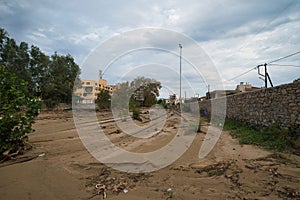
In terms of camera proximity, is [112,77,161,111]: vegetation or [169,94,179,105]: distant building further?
[169,94,179,105]: distant building

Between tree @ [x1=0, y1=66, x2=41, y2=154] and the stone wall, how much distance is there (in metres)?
8.00

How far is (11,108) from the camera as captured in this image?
4.78m

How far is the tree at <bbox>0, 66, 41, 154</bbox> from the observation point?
4730 mm

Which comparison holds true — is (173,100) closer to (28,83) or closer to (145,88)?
(145,88)

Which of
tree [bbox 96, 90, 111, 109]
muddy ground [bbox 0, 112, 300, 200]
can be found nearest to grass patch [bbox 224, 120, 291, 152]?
muddy ground [bbox 0, 112, 300, 200]

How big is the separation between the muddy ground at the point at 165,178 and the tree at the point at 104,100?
84.8 ft

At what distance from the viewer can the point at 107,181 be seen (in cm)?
329

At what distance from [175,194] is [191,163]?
1.52 m

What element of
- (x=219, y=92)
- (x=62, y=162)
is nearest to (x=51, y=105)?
(x=219, y=92)

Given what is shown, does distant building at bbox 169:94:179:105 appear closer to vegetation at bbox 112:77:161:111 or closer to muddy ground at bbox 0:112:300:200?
vegetation at bbox 112:77:161:111

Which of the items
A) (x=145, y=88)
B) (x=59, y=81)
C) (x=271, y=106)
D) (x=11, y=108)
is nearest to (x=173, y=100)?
(x=145, y=88)

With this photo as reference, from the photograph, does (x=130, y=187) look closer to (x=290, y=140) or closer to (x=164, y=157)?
(x=164, y=157)

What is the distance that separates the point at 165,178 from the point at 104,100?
2838 cm

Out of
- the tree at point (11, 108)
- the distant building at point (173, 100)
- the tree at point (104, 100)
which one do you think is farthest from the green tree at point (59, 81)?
the distant building at point (173, 100)
